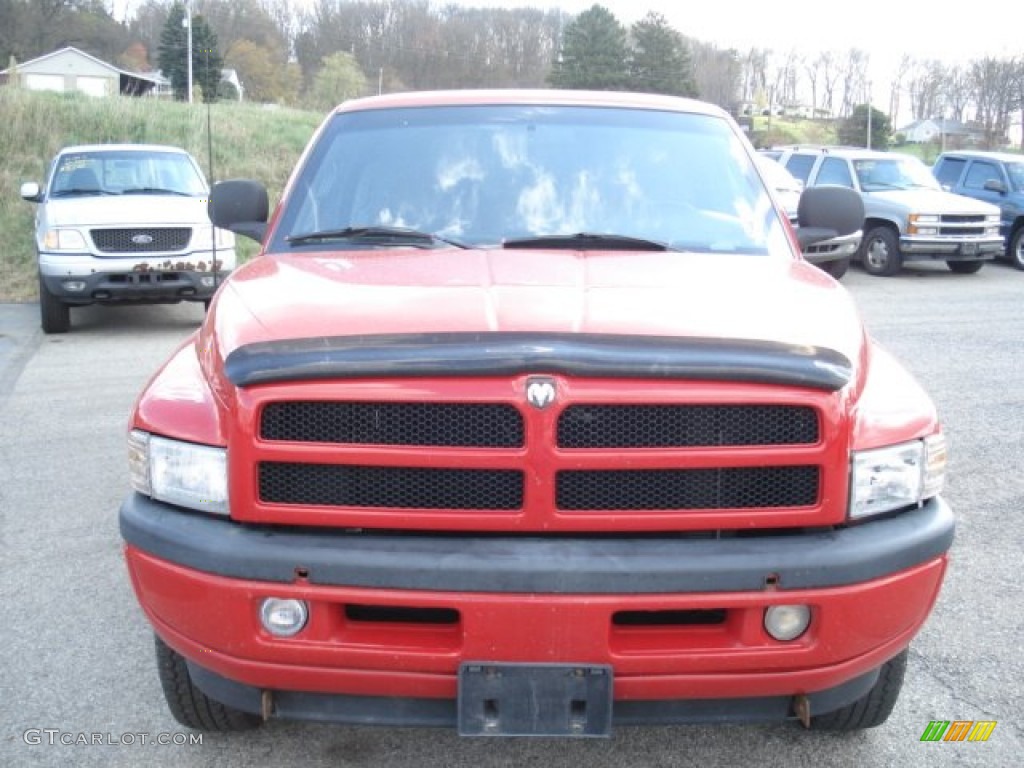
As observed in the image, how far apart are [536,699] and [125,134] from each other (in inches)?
913

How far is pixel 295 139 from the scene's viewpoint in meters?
25.7

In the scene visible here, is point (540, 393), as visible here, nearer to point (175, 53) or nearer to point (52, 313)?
point (52, 313)

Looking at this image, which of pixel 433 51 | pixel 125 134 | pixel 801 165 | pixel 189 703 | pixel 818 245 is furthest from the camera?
pixel 433 51

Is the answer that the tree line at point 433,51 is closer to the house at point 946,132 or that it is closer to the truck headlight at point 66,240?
the house at point 946,132

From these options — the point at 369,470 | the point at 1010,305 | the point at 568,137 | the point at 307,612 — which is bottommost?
the point at 1010,305

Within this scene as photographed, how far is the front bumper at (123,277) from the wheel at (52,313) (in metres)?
0.16

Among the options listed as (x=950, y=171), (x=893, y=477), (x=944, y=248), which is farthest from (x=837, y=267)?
(x=893, y=477)

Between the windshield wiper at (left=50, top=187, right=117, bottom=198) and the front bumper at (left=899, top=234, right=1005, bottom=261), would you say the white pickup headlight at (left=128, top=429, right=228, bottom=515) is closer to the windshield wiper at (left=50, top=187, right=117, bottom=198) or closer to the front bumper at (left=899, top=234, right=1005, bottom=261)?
the windshield wiper at (left=50, top=187, right=117, bottom=198)

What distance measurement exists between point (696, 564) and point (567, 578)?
11.4 inches

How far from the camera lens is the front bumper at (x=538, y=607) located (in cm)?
239

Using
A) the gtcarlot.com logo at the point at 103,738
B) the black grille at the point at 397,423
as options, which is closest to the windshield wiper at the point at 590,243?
the black grille at the point at 397,423

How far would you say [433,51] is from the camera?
4122 cm

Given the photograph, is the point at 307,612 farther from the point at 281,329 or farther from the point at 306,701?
the point at 281,329

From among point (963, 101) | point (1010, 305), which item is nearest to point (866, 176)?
point (1010, 305)
